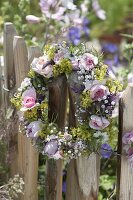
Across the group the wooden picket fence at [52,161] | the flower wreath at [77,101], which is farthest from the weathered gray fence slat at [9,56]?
the flower wreath at [77,101]

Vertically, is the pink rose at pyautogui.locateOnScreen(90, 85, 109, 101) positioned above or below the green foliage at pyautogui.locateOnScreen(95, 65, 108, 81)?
A: below

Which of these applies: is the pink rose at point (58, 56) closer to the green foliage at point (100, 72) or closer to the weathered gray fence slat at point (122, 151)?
the green foliage at point (100, 72)

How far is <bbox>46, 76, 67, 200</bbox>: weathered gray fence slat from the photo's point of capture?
1.91m

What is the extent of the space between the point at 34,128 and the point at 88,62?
312mm


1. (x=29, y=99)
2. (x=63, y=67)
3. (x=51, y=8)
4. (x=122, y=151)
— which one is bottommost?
(x=122, y=151)

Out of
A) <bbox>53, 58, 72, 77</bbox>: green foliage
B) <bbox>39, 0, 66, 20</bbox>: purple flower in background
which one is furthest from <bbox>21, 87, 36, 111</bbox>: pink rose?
<bbox>39, 0, 66, 20</bbox>: purple flower in background

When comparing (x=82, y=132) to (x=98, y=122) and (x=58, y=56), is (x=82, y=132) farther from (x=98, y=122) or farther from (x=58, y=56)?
(x=58, y=56)

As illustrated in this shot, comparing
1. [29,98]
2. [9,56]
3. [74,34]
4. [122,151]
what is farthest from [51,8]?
[122,151]

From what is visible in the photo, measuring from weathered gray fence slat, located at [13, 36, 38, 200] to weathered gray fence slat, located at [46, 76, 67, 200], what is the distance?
0.43ft

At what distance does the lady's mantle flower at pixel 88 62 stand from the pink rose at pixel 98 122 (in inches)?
7.0

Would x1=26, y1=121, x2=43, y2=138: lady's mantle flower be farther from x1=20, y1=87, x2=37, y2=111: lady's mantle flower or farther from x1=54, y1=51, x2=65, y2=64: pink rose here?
x1=54, y1=51, x2=65, y2=64: pink rose

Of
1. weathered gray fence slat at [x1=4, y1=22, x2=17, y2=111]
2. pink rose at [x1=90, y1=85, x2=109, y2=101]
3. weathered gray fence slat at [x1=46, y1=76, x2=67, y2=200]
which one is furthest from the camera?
weathered gray fence slat at [x1=4, y1=22, x2=17, y2=111]

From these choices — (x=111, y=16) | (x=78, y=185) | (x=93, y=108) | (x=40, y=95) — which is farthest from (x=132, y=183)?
(x=111, y=16)

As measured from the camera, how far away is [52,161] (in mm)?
2027
